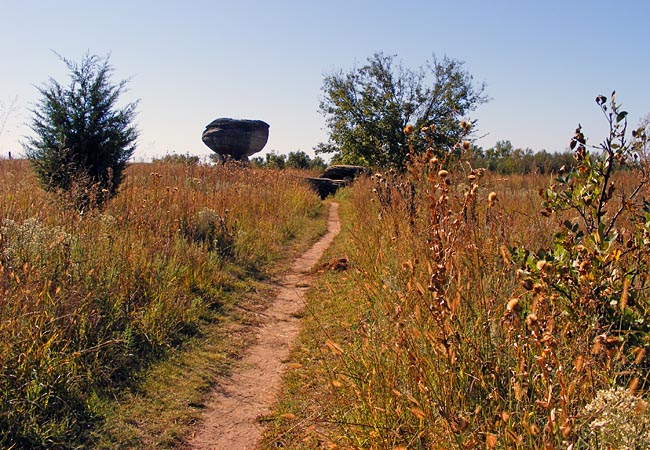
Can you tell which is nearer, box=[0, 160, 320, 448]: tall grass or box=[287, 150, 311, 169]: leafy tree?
box=[0, 160, 320, 448]: tall grass

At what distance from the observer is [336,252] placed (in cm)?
962

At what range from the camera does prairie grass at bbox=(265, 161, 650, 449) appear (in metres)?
2.04

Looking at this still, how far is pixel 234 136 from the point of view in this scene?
2522 cm

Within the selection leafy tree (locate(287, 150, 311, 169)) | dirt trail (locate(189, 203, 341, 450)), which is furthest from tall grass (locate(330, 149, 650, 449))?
leafy tree (locate(287, 150, 311, 169))

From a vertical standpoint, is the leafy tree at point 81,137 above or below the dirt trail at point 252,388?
above

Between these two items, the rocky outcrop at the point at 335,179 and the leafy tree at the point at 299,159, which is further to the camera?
the leafy tree at the point at 299,159

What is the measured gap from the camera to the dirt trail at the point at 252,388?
3691 millimetres

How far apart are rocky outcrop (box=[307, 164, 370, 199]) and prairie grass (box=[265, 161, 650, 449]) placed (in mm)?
16921

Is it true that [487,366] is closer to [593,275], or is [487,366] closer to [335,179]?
[593,275]

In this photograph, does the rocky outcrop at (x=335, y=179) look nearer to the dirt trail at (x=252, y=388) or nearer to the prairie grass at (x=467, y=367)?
the dirt trail at (x=252, y=388)

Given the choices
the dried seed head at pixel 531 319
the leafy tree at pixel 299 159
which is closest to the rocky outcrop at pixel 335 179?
the leafy tree at pixel 299 159

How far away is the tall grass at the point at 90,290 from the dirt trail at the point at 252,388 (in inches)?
27.6

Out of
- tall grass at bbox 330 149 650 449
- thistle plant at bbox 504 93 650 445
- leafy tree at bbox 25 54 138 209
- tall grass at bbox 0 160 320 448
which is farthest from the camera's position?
leafy tree at bbox 25 54 138 209

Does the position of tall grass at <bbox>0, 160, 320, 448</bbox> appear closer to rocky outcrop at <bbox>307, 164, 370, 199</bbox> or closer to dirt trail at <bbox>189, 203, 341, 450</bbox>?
dirt trail at <bbox>189, 203, 341, 450</bbox>
